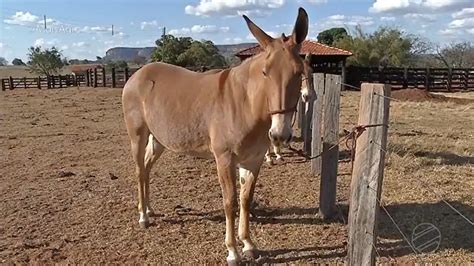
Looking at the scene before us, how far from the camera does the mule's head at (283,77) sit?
3193 millimetres

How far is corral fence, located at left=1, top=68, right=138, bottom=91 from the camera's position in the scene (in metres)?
30.6

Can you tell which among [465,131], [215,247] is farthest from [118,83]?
[215,247]

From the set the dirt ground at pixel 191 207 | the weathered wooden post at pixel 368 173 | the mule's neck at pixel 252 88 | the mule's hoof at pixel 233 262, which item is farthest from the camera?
the dirt ground at pixel 191 207

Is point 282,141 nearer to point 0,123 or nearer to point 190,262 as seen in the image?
point 190,262

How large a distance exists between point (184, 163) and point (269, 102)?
4.54m

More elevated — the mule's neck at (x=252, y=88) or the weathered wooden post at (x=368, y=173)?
the mule's neck at (x=252, y=88)

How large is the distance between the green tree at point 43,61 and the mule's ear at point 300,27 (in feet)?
181

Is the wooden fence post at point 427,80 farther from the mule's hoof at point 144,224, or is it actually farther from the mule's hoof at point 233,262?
the mule's hoof at point 233,262

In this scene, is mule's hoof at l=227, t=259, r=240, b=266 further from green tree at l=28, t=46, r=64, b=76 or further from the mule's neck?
green tree at l=28, t=46, r=64, b=76

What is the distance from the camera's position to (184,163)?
771 cm

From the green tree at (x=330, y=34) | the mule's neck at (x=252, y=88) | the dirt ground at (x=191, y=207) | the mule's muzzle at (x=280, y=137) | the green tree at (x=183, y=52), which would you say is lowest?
the dirt ground at (x=191, y=207)

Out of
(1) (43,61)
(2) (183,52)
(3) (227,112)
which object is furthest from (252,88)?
(1) (43,61)

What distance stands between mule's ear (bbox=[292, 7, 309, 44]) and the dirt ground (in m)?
1.94

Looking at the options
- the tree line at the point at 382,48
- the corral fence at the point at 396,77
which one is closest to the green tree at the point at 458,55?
the tree line at the point at 382,48
